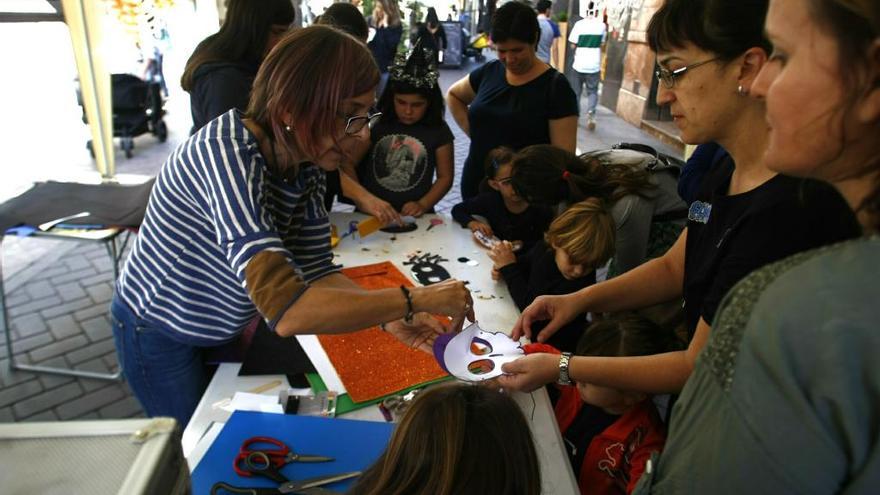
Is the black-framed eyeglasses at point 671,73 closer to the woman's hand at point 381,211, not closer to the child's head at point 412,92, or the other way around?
the woman's hand at point 381,211

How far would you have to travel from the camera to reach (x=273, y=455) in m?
1.21

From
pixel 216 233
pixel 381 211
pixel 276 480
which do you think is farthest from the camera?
pixel 381 211

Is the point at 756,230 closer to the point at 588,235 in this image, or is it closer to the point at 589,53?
the point at 588,235

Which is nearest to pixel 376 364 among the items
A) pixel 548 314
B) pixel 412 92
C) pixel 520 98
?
pixel 548 314

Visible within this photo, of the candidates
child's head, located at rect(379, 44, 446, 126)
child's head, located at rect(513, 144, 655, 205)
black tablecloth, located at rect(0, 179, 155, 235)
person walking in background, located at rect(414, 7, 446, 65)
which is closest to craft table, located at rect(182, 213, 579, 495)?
child's head, located at rect(513, 144, 655, 205)

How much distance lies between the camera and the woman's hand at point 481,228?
2.61 metres

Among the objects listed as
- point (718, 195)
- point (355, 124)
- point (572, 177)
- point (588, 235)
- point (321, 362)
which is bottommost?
point (321, 362)

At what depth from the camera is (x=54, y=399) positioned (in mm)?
2770

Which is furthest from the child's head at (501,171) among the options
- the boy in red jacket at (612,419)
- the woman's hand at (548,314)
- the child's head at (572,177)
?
the boy in red jacket at (612,419)

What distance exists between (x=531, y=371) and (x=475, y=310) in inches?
23.5

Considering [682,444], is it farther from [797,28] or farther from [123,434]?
[123,434]

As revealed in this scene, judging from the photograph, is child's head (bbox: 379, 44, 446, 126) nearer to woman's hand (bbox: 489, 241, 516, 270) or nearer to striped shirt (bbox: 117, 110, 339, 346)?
woman's hand (bbox: 489, 241, 516, 270)

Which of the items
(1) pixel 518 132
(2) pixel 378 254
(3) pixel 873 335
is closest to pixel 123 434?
(3) pixel 873 335

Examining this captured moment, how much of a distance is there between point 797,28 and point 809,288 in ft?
0.87
